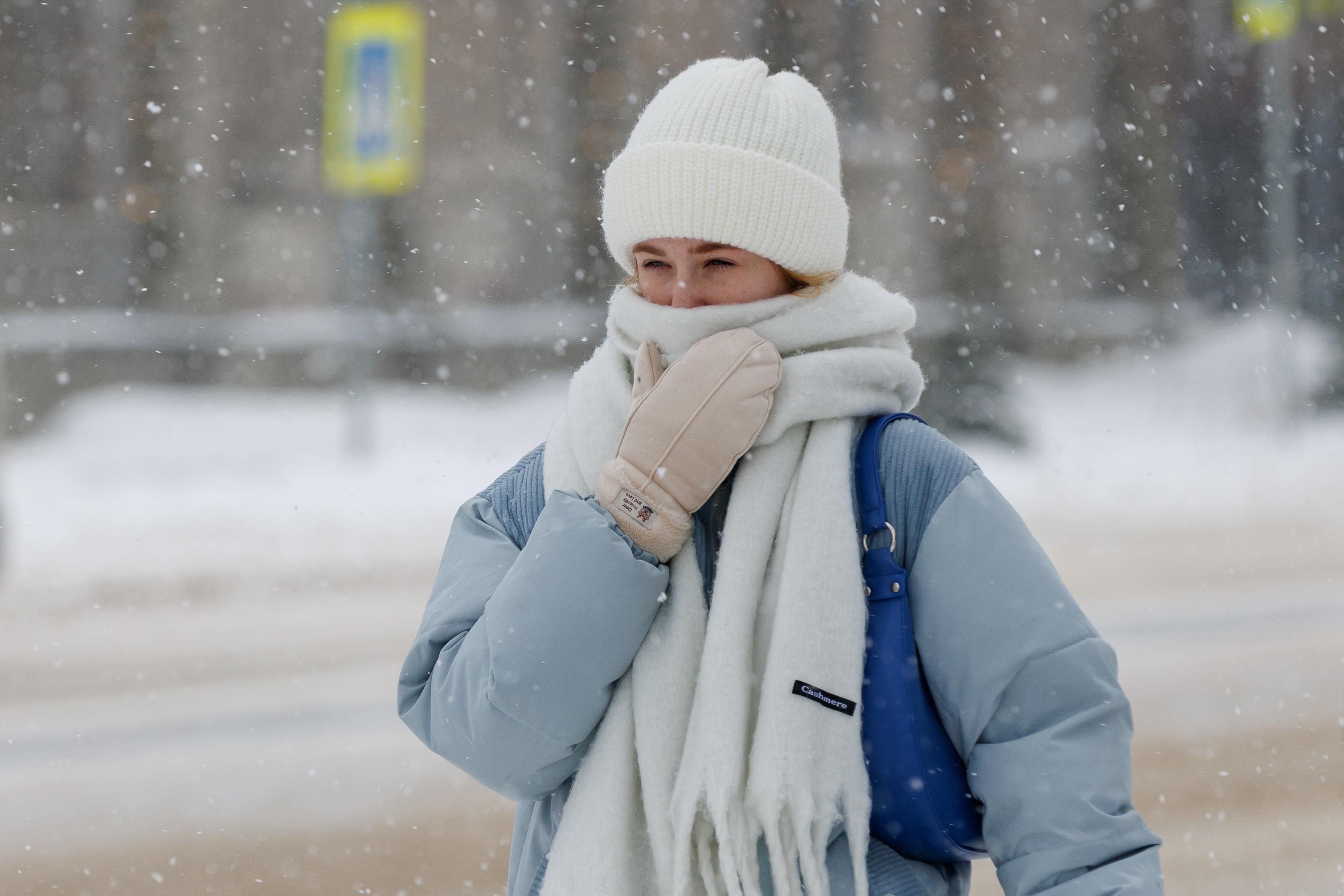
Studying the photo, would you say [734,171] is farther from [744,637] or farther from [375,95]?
[375,95]

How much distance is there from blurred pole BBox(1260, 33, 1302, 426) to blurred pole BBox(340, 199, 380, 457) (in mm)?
8448

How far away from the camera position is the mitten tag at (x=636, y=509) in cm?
121

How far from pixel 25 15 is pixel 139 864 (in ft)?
40.1

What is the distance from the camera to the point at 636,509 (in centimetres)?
121

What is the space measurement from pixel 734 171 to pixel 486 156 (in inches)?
475

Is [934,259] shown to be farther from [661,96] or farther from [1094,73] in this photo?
[661,96]

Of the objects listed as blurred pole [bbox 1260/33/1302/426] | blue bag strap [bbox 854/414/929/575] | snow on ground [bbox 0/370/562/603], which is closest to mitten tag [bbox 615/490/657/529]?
blue bag strap [bbox 854/414/929/575]

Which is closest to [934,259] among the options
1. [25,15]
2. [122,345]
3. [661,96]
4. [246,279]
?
[246,279]

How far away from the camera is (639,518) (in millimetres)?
1213

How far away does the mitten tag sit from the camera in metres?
1.21

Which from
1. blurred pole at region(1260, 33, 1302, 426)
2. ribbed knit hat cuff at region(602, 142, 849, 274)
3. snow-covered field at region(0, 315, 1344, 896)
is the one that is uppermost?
blurred pole at region(1260, 33, 1302, 426)

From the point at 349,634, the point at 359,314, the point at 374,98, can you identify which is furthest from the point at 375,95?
the point at 349,634

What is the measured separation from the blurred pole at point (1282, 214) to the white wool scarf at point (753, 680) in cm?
1145

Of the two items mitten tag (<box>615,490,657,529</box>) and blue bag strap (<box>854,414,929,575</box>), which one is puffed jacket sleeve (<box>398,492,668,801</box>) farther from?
blue bag strap (<box>854,414,929,575</box>)
